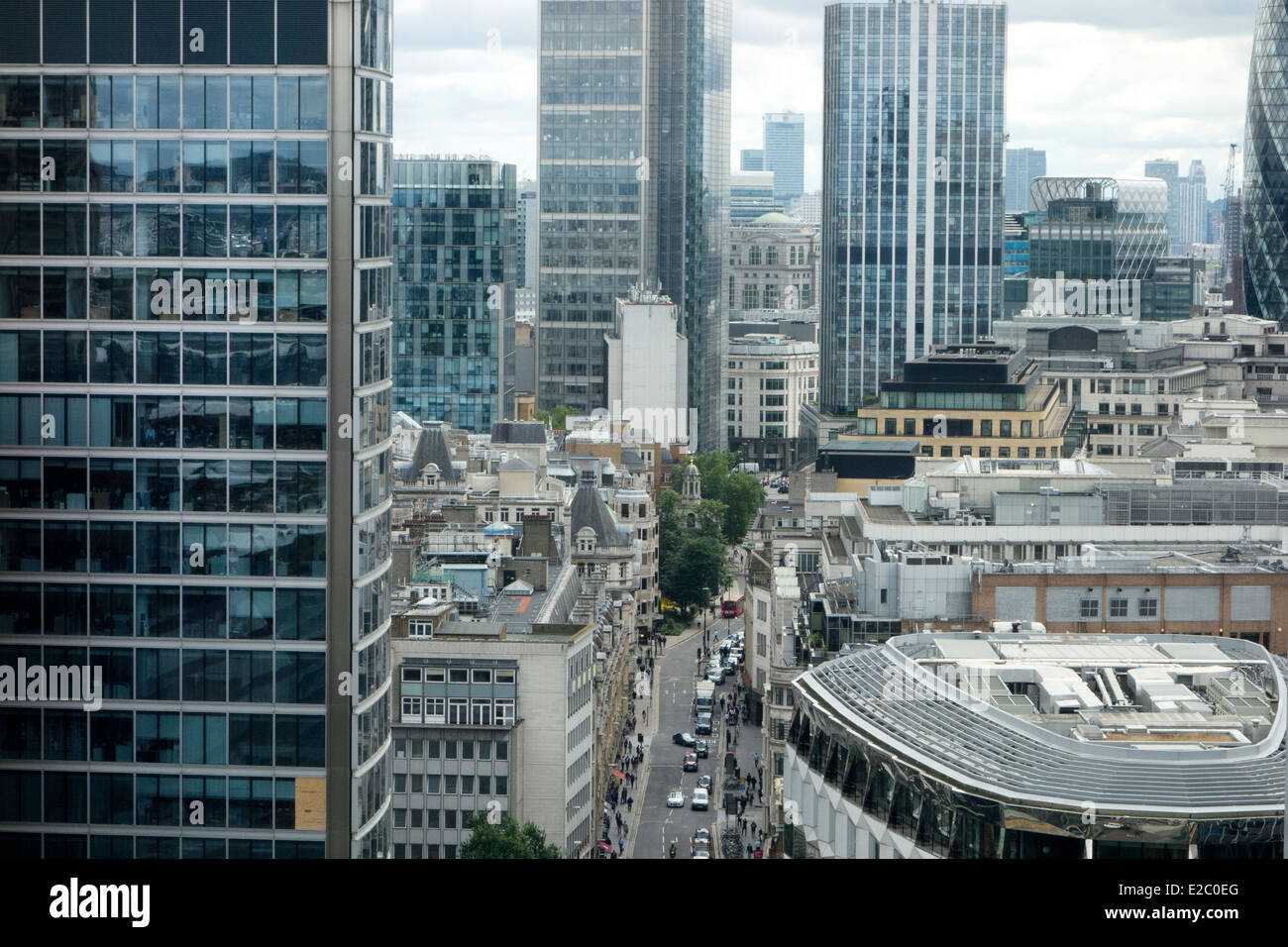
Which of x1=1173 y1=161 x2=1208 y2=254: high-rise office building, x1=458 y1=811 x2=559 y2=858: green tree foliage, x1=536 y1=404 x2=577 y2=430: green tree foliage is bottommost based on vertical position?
x1=458 y1=811 x2=559 y2=858: green tree foliage

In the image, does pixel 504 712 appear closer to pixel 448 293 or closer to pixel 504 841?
pixel 504 841

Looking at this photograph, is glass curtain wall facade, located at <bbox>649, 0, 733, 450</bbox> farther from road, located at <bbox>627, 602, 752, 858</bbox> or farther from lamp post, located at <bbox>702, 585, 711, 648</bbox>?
road, located at <bbox>627, 602, 752, 858</bbox>

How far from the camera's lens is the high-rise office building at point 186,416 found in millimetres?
23062

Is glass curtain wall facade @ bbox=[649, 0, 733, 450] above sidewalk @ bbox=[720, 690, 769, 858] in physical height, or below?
above

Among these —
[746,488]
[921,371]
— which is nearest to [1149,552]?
[921,371]

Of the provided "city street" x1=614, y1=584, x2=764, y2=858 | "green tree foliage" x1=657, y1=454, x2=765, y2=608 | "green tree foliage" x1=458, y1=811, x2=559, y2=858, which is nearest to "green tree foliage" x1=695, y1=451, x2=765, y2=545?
"green tree foliage" x1=657, y1=454, x2=765, y2=608

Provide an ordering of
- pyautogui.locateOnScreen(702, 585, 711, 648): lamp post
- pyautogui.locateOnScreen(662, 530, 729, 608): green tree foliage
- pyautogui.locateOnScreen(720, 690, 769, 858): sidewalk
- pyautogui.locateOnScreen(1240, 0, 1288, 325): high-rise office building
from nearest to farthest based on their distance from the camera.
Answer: pyautogui.locateOnScreen(720, 690, 769, 858): sidewalk, pyautogui.locateOnScreen(702, 585, 711, 648): lamp post, pyautogui.locateOnScreen(662, 530, 729, 608): green tree foliage, pyautogui.locateOnScreen(1240, 0, 1288, 325): high-rise office building

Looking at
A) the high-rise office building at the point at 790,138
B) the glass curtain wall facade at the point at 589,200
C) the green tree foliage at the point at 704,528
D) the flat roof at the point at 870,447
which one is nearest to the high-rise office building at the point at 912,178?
the green tree foliage at the point at 704,528

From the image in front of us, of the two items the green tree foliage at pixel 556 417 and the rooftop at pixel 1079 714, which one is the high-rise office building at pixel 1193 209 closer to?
the green tree foliage at pixel 556 417

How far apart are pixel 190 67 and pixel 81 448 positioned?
4.59 meters

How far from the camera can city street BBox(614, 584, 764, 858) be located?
140 ft

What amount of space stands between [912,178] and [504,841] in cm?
7931

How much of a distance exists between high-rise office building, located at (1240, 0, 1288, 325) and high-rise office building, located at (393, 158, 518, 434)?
4622cm
